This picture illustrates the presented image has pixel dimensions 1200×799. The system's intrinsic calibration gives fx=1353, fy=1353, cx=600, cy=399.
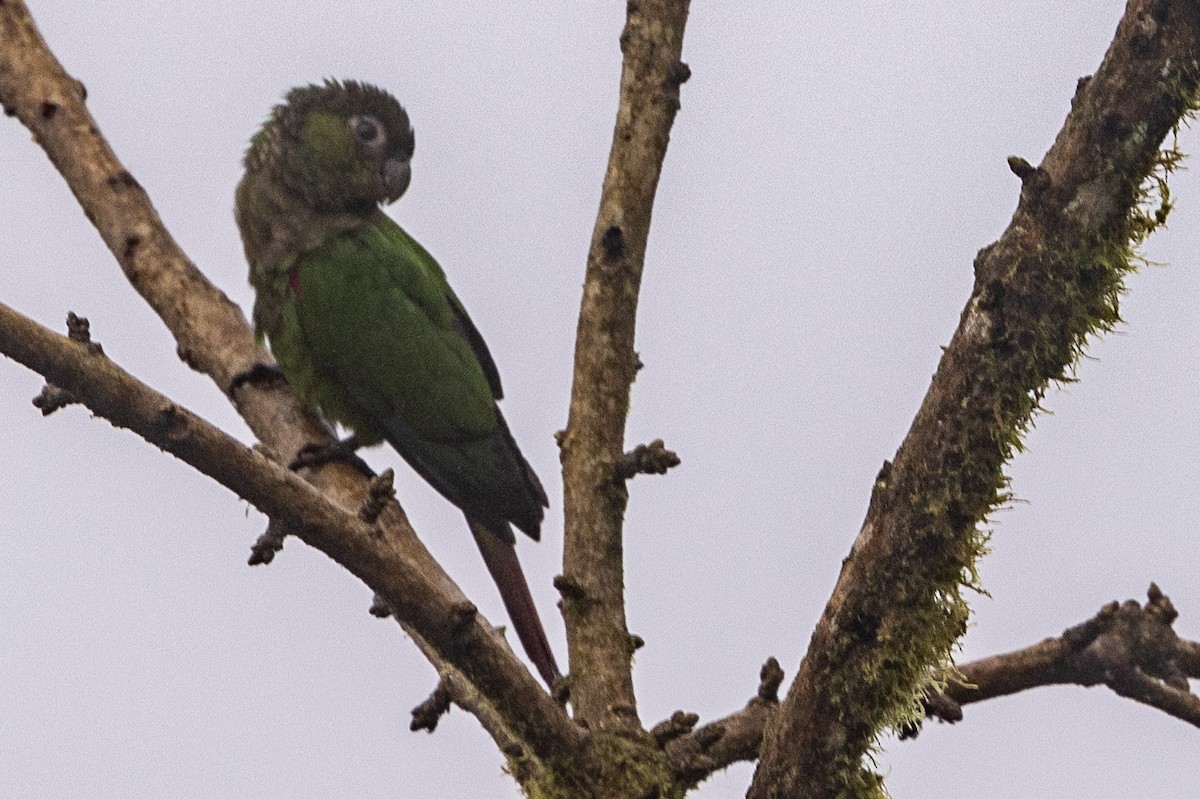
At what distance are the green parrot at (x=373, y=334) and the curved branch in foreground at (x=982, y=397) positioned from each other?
1709 millimetres

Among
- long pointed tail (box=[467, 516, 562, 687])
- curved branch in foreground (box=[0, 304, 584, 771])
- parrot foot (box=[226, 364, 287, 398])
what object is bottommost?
curved branch in foreground (box=[0, 304, 584, 771])

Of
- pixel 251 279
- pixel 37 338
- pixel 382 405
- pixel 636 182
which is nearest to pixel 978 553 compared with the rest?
pixel 636 182

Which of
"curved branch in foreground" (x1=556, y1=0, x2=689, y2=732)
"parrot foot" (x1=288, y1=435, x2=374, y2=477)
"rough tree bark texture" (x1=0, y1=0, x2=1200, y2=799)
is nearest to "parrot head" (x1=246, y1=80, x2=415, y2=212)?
"parrot foot" (x1=288, y1=435, x2=374, y2=477)

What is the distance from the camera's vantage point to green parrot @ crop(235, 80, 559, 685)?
4.35 meters

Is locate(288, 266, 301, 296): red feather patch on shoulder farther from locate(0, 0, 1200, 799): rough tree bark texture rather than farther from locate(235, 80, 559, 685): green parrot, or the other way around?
locate(0, 0, 1200, 799): rough tree bark texture

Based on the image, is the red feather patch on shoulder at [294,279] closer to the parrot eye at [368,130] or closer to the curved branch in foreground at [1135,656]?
the parrot eye at [368,130]

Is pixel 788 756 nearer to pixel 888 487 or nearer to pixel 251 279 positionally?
pixel 888 487

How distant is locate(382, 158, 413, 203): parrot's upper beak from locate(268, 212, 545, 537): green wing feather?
570mm

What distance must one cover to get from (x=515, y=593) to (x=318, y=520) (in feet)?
5.49

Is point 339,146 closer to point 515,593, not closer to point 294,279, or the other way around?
point 294,279

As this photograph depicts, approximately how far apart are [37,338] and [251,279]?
2.69m

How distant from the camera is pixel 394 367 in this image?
4.56 m

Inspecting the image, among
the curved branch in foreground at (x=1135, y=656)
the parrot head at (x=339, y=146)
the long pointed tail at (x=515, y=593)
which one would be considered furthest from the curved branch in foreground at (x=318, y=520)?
the parrot head at (x=339, y=146)

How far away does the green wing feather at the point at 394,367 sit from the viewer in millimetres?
4441
